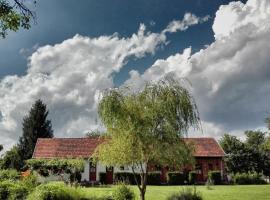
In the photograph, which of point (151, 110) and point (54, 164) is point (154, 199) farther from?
point (54, 164)

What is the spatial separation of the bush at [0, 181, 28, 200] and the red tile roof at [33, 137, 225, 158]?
3114 centimetres

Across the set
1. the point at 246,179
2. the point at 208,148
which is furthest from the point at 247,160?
the point at 246,179

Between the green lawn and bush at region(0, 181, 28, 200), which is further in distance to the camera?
A: the green lawn

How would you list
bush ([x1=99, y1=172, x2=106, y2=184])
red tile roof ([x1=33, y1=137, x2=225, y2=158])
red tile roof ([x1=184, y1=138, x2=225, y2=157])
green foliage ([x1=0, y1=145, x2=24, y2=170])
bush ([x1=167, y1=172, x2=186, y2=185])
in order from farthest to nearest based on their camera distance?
green foliage ([x1=0, y1=145, x2=24, y2=170]), red tile roof ([x1=184, y1=138, x2=225, y2=157]), red tile roof ([x1=33, y1=137, x2=225, y2=158]), bush ([x1=99, y1=172, x2=106, y2=184]), bush ([x1=167, y1=172, x2=186, y2=185])

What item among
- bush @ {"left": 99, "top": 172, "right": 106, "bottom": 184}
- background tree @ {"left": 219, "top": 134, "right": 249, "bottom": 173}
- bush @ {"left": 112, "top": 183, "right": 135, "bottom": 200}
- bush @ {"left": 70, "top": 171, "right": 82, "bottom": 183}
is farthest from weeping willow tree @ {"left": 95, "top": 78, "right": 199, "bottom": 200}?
background tree @ {"left": 219, "top": 134, "right": 249, "bottom": 173}

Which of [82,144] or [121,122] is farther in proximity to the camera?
[82,144]

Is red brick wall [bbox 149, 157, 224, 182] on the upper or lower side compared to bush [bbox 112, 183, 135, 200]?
upper

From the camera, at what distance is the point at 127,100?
63.8ft

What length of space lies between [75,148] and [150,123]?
3731 centimetres

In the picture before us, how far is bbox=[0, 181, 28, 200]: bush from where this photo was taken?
19.5m

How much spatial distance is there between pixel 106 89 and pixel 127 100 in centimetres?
124

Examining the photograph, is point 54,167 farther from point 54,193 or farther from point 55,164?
point 54,193

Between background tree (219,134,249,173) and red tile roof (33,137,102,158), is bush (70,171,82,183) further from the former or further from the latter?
background tree (219,134,249,173)

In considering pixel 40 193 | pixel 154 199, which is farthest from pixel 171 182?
pixel 40 193
